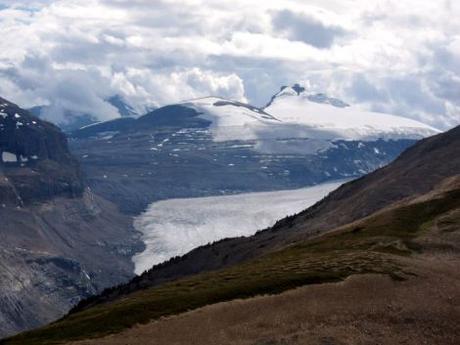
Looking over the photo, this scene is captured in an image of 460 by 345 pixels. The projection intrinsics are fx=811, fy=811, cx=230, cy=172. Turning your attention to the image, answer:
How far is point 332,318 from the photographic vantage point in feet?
221

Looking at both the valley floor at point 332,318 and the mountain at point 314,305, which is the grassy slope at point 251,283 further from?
the valley floor at point 332,318

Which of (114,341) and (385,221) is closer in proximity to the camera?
(114,341)

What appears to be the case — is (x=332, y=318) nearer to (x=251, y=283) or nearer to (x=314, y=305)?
(x=314, y=305)

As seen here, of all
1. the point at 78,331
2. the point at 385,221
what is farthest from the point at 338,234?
the point at 78,331

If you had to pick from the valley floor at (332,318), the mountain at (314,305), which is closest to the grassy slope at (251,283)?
the mountain at (314,305)

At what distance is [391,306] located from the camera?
7012 cm

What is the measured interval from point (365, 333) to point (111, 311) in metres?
26.7

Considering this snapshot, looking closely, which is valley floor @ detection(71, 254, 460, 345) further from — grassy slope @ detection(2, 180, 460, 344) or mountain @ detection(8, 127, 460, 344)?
grassy slope @ detection(2, 180, 460, 344)

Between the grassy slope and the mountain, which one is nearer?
the mountain

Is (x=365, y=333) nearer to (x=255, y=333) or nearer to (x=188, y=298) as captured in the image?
(x=255, y=333)

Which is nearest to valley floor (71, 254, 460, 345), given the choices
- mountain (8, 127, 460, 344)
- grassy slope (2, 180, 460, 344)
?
mountain (8, 127, 460, 344)

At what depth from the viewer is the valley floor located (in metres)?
64.4

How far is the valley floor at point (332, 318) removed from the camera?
64.4 metres

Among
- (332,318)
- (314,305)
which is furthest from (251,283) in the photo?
(332,318)
